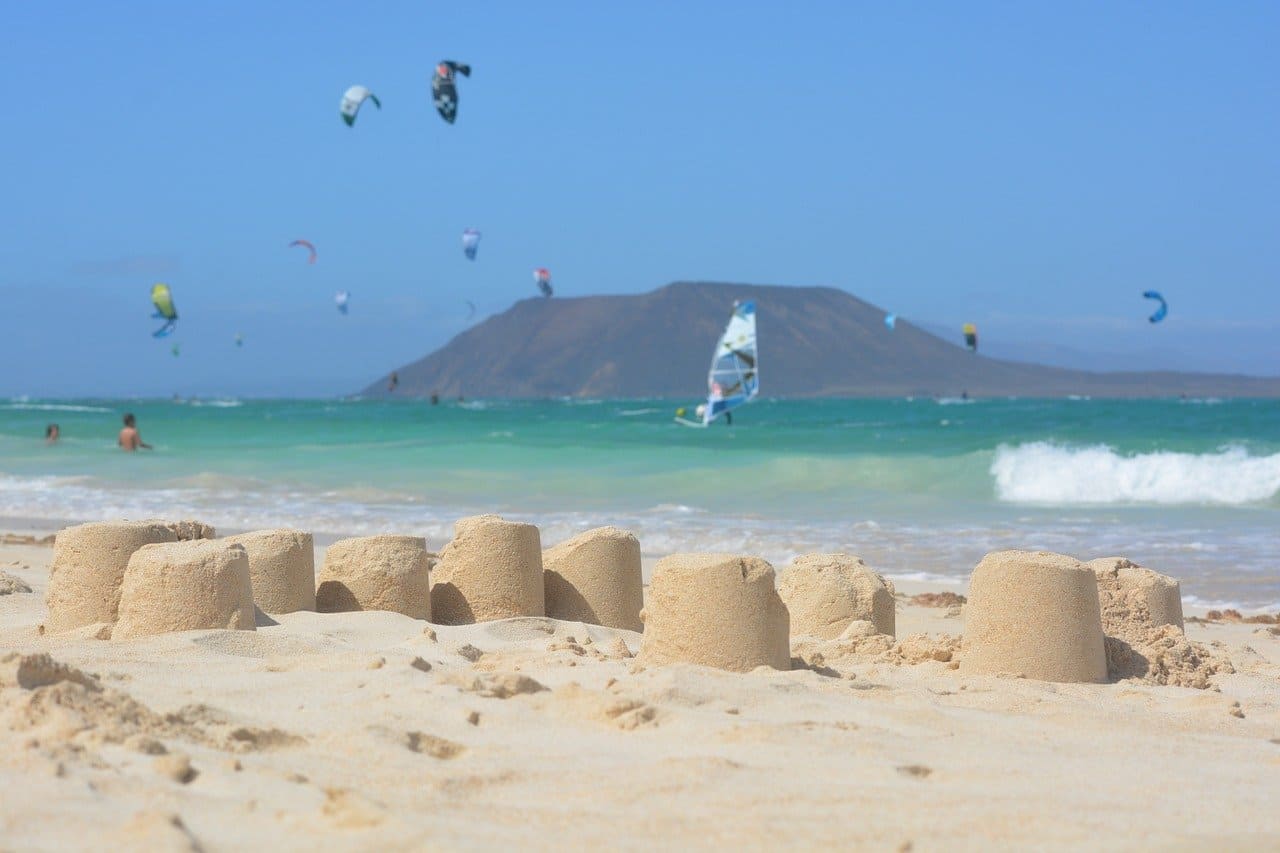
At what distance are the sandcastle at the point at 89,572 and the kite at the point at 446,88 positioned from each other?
14193 mm

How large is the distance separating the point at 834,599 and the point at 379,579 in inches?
90.6

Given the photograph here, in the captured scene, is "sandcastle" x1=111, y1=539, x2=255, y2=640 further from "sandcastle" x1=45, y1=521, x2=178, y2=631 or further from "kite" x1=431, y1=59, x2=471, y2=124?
"kite" x1=431, y1=59, x2=471, y2=124

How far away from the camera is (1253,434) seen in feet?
122

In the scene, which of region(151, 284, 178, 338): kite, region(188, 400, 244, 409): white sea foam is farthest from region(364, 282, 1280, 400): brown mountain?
region(151, 284, 178, 338): kite

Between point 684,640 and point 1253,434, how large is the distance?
3522 centimetres

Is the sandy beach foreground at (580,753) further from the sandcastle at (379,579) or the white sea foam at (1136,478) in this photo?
the white sea foam at (1136,478)

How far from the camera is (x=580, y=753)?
4.33 m

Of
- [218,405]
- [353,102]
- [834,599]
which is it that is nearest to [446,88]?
[353,102]

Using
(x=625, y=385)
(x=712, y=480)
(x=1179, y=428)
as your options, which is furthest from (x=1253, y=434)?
(x=625, y=385)

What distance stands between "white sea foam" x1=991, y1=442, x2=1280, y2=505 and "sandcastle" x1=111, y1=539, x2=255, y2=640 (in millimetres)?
15294

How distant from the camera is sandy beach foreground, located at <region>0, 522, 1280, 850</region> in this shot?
3535mm

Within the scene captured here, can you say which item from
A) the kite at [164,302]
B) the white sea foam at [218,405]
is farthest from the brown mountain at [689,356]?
the kite at [164,302]

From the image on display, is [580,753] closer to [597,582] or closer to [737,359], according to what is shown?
[597,582]

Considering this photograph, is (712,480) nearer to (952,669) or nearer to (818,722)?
(952,669)
